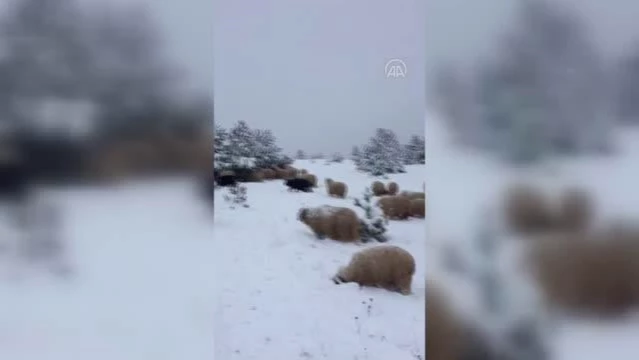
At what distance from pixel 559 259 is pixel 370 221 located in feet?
2.46

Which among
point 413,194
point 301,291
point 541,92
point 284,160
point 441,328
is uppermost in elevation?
point 541,92

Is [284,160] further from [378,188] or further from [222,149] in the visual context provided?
[378,188]

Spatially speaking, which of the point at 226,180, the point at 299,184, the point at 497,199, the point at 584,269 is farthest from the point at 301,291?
the point at 584,269

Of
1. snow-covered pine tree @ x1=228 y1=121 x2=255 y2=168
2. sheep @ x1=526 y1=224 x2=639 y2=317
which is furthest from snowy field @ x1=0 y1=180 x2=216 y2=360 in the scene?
sheep @ x1=526 y1=224 x2=639 y2=317

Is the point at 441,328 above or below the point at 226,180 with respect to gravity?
below

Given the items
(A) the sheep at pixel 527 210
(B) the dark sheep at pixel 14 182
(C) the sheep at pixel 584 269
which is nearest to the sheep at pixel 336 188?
(A) the sheep at pixel 527 210

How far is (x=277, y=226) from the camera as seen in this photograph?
2.66m

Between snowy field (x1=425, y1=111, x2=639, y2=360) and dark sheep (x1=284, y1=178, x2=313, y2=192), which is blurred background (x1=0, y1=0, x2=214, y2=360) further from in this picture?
snowy field (x1=425, y1=111, x2=639, y2=360)

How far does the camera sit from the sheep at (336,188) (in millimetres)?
2637

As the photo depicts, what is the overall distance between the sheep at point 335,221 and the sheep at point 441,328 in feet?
1.17

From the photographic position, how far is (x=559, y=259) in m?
2.63

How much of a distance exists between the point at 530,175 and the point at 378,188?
59 centimetres

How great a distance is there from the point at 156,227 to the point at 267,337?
0.61 metres

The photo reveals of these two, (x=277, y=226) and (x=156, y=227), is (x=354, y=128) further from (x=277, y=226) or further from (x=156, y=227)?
(x=156, y=227)
